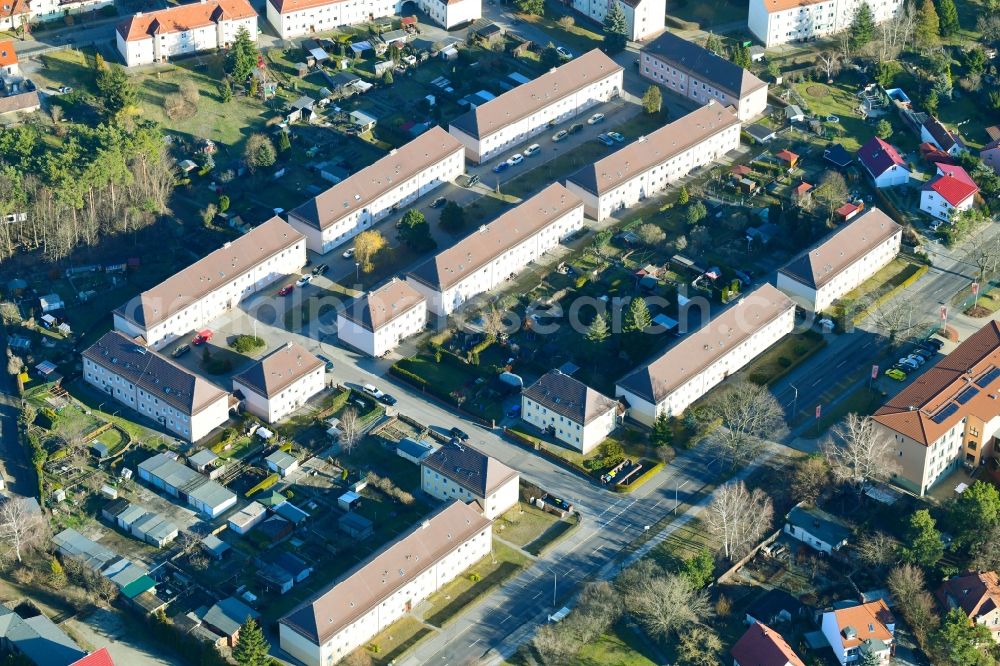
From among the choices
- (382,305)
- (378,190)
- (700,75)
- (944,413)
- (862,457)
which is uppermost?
(700,75)

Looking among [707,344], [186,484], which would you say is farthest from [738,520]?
[186,484]

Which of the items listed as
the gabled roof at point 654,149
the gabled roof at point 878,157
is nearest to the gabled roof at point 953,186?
the gabled roof at point 878,157

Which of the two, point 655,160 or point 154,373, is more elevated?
point 655,160

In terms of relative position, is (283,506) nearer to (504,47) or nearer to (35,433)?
(35,433)

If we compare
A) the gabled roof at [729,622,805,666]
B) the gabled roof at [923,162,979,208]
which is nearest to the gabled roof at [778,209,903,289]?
the gabled roof at [923,162,979,208]

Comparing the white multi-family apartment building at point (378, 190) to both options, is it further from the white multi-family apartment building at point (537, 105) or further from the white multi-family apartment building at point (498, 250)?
the white multi-family apartment building at point (498, 250)

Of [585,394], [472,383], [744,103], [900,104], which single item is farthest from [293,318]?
[900,104]

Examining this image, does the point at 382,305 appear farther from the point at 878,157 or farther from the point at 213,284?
the point at 878,157

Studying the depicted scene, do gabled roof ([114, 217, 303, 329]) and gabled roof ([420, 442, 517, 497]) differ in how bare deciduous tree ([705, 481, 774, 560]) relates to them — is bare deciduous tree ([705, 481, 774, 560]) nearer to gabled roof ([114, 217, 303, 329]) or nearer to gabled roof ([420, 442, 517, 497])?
gabled roof ([420, 442, 517, 497])
